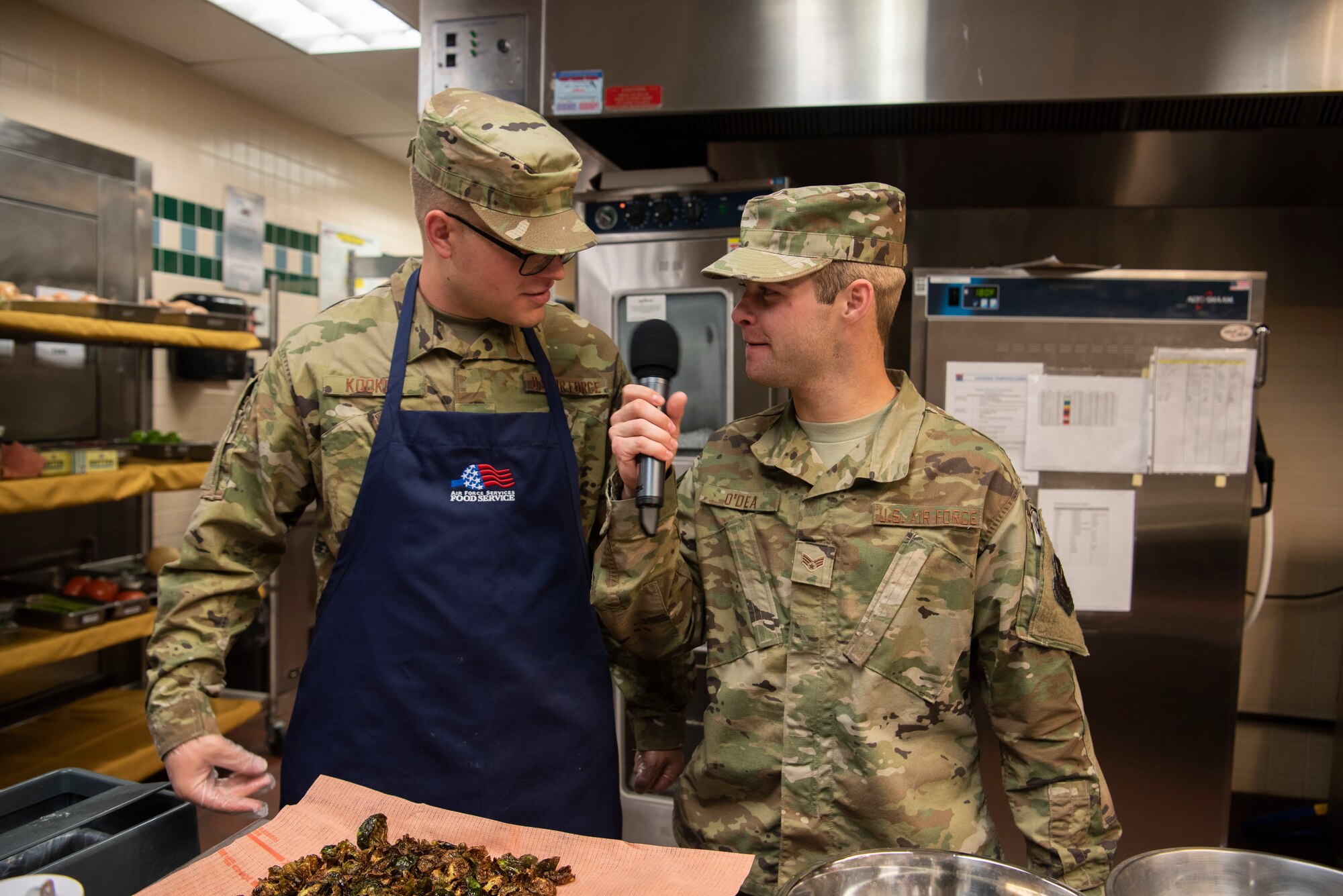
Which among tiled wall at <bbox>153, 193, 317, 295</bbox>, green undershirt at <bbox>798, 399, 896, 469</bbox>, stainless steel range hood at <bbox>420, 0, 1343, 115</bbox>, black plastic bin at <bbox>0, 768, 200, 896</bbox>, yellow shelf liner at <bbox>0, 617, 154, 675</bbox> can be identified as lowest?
yellow shelf liner at <bbox>0, 617, 154, 675</bbox>

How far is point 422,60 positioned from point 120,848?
2209 millimetres

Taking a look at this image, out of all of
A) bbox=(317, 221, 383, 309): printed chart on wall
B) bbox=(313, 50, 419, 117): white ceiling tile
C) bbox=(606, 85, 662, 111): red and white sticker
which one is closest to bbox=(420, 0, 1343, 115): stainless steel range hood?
bbox=(606, 85, 662, 111): red and white sticker

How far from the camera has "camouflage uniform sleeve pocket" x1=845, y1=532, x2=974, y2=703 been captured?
4.36ft

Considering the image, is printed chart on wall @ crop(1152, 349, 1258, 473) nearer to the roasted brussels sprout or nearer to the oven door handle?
the oven door handle

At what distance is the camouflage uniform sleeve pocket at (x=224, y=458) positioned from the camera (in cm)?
142

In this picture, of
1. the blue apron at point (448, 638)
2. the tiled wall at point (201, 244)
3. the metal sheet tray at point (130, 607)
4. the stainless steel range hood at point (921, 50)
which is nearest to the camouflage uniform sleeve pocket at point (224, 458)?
the blue apron at point (448, 638)

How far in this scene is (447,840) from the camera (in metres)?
1.19

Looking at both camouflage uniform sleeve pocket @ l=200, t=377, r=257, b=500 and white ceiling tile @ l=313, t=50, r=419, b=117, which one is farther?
white ceiling tile @ l=313, t=50, r=419, b=117

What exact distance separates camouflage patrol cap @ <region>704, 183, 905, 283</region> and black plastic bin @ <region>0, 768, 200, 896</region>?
1022mm

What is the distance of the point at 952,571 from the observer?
133 cm

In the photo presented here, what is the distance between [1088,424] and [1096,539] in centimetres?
32

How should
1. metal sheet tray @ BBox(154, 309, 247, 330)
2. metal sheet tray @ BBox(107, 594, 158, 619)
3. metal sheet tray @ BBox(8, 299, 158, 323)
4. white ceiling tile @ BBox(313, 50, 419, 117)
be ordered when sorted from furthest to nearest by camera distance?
1. white ceiling tile @ BBox(313, 50, 419, 117)
2. metal sheet tray @ BBox(154, 309, 247, 330)
3. metal sheet tray @ BBox(107, 594, 158, 619)
4. metal sheet tray @ BBox(8, 299, 158, 323)

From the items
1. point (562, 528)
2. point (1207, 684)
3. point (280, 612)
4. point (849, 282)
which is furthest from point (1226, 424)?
point (280, 612)

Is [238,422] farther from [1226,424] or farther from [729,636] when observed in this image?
[1226,424]
